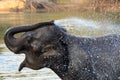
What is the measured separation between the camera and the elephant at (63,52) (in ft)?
13.5

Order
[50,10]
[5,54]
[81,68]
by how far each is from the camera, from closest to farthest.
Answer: [81,68] < [5,54] < [50,10]

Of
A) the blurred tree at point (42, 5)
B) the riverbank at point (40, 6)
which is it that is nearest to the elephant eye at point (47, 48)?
the riverbank at point (40, 6)

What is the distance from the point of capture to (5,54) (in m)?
14.2

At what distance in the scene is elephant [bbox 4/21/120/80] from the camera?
411 centimetres

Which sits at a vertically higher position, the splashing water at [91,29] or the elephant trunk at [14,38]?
the elephant trunk at [14,38]

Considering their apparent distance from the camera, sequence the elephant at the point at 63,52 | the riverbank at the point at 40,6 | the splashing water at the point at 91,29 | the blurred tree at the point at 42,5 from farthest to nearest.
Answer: the blurred tree at the point at 42,5 < the riverbank at the point at 40,6 < the splashing water at the point at 91,29 < the elephant at the point at 63,52

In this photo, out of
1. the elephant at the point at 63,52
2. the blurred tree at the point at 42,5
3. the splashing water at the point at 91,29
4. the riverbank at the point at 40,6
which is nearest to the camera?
the elephant at the point at 63,52

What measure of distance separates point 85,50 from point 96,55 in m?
0.11

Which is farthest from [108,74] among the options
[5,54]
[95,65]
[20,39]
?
[5,54]

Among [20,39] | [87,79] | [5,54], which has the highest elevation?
[20,39]

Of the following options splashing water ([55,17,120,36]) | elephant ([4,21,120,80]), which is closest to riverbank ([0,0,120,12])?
splashing water ([55,17,120,36])

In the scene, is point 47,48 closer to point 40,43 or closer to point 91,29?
point 40,43

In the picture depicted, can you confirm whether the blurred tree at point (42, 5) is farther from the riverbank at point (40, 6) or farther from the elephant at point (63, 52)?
the elephant at point (63, 52)

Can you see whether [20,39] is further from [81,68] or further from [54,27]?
[81,68]
